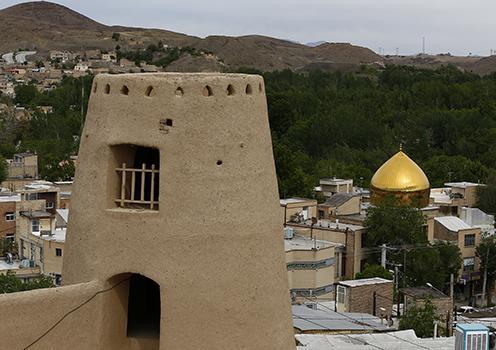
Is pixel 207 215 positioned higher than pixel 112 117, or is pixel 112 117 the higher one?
pixel 112 117

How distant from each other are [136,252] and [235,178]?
1370mm

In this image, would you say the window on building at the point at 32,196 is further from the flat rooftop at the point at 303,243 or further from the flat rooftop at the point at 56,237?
the flat rooftop at the point at 303,243

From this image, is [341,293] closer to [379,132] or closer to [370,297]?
[370,297]

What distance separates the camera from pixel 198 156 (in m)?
8.78

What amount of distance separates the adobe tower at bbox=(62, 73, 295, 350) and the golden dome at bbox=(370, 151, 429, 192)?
123ft

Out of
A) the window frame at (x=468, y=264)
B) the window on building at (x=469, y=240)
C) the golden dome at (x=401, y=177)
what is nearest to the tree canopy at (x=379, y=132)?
the golden dome at (x=401, y=177)

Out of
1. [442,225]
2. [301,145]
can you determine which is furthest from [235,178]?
[301,145]

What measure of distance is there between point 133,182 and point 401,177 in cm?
3801

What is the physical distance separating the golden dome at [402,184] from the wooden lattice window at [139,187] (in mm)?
37183

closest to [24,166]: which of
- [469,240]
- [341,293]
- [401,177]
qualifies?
[401,177]

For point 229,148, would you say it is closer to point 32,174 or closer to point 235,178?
point 235,178

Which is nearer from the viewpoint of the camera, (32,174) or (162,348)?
(162,348)

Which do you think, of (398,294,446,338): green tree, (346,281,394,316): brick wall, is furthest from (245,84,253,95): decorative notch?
(346,281,394,316): brick wall

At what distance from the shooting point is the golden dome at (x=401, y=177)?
4588 cm
